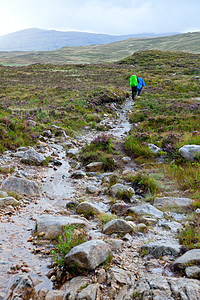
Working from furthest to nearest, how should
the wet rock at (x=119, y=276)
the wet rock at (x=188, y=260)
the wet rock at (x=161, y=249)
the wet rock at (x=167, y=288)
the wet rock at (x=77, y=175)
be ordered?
the wet rock at (x=77, y=175) < the wet rock at (x=161, y=249) < the wet rock at (x=188, y=260) < the wet rock at (x=119, y=276) < the wet rock at (x=167, y=288)

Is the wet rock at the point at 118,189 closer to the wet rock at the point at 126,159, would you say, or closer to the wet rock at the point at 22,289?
the wet rock at the point at 126,159

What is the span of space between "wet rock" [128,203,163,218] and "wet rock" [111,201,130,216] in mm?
191

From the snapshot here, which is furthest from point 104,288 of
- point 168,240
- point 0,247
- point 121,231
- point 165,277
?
point 0,247

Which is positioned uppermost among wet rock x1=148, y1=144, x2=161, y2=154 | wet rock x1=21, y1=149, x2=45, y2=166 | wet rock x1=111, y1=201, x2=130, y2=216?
wet rock x1=21, y1=149, x2=45, y2=166

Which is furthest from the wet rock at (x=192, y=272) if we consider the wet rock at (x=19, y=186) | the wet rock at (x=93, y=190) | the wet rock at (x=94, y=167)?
the wet rock at (x=94, y=167)

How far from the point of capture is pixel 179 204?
6.33m

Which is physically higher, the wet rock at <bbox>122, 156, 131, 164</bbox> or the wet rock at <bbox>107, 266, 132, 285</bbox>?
the wet rock at <bbox>107, 266, 132, 285</bbox>

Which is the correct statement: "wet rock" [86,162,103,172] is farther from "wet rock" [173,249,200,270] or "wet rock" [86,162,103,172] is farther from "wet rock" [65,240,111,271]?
"wet rock" [173,249,200,270]

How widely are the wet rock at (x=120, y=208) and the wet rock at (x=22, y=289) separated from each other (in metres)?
3.20

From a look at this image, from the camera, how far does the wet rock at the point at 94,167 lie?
32.2 ft

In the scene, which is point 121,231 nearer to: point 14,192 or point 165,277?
point 165,277

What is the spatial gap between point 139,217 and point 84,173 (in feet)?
13.3

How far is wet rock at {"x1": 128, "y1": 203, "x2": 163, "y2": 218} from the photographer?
5973 millimetres

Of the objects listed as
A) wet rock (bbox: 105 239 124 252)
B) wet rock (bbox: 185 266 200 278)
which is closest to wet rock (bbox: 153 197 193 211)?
wet rock (bbox: 105 239 124 252)
